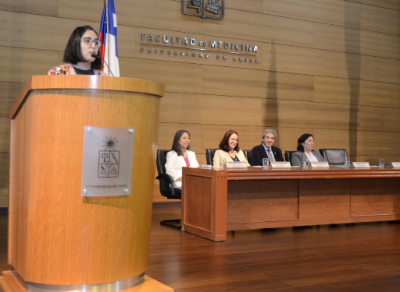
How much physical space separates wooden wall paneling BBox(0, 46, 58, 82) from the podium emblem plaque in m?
4.36

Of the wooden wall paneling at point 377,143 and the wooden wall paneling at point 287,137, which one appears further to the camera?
the wooden wall paneling at point 377,143

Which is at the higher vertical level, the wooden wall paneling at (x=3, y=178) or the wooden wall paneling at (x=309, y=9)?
the wooden wall paneling at (x=309, y=9)

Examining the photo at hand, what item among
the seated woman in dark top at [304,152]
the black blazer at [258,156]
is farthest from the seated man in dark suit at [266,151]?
the seated woman in dark top at [304,152]

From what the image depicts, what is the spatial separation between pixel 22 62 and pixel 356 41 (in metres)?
5.87

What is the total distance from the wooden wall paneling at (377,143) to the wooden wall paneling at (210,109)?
7.26ft

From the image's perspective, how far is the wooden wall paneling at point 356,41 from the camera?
25.8ft

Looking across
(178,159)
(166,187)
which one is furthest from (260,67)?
(166,187)

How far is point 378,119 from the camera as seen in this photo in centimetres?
830

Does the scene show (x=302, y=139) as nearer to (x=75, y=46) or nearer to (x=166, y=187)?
(x=166, y=187)

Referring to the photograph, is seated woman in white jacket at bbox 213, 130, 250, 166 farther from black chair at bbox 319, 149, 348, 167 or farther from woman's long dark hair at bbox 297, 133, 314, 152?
black chair at bbox 319, 149, 348, 167

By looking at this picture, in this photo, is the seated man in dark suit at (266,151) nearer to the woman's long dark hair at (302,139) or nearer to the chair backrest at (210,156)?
the woman's long dark hair at (302,139)

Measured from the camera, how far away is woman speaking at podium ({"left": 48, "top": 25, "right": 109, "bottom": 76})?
2.20m

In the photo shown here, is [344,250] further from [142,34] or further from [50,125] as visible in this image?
[142,34]

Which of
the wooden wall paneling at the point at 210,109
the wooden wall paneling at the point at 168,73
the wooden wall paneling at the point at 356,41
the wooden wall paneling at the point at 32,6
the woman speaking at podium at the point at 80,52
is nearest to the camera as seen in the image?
the woman speaking at podium at the point at 80,52
